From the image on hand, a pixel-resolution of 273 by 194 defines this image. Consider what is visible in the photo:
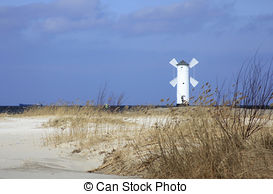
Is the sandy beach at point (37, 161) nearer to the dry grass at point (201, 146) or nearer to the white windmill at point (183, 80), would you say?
the dry grass at point (201, 146)

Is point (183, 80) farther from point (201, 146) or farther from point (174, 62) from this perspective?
point (201, 146)

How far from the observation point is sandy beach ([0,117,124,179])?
13.4 ft

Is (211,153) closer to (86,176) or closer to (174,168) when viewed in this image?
(174,168)

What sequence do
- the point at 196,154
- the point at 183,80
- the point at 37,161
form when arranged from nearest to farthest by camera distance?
the point at 196,154 → the point at 37,161 → the point at 183,80

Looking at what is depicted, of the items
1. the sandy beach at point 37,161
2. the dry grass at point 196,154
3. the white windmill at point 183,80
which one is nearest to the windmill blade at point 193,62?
the white windmill at point 183,80

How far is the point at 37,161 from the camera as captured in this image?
540cm

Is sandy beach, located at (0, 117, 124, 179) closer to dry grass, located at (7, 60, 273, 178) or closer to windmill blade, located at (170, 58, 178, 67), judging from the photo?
dry grass, located at (7, 60, 273, 178)

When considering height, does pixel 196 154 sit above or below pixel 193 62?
below

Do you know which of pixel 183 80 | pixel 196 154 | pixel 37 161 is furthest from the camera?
pixel 183 80

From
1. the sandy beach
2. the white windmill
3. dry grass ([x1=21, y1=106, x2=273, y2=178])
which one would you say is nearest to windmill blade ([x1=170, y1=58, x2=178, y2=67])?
the white windmill

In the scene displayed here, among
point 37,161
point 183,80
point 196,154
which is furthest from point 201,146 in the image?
point 183,80

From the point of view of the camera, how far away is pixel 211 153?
3713 mm

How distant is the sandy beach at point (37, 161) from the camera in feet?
13.4

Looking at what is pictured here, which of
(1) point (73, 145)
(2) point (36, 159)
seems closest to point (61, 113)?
(1) point (73, 145)
